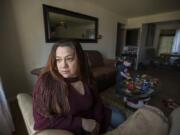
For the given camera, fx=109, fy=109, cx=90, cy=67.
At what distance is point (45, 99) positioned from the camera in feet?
1.80

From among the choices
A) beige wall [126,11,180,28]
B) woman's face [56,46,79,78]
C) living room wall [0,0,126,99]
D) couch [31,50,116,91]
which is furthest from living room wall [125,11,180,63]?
woman's face [56,46,79,78]

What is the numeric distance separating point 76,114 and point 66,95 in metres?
0.13

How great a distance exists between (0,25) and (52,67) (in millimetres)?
1997

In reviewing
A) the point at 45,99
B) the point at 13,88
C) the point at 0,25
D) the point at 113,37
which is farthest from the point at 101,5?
the point at 45,99

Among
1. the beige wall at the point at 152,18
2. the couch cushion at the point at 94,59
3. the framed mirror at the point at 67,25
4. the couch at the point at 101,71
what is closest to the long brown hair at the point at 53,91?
the couch at the point at 101,71

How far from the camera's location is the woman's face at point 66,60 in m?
0.62

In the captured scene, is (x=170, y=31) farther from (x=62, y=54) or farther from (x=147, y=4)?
(x=62, y=54)

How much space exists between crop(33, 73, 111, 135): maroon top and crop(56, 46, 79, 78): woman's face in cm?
8

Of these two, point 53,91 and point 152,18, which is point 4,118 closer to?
point 53,91

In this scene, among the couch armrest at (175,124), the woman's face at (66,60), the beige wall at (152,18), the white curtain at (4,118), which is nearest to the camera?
the couch armrest at (175,124)

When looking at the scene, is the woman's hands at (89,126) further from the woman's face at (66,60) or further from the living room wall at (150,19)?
the living room wall at (150,19)

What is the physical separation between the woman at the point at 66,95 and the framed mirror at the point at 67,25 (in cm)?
210

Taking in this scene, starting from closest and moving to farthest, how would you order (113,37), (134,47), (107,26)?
(107,26)
(113,37)
(134,47)

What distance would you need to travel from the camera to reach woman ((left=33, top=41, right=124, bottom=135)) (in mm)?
535
